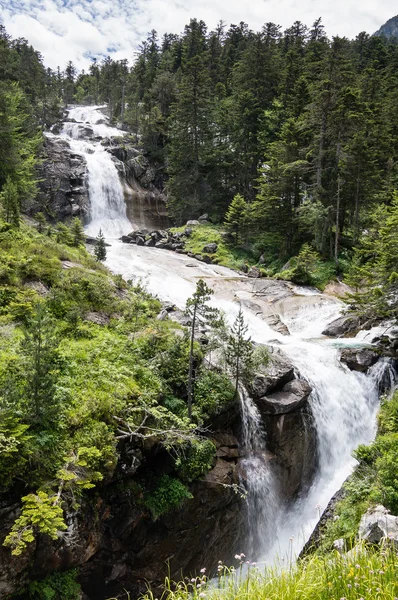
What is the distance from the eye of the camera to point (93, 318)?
1356cm

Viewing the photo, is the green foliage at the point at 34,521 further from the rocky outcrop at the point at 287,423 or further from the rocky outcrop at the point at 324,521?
the rocky outcrop at the point at 287,423

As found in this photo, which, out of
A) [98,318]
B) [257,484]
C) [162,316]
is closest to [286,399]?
[257,484]

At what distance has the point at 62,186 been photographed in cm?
4331

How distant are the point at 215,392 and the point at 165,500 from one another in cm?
344

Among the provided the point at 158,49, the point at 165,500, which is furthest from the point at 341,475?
the point at 158,49

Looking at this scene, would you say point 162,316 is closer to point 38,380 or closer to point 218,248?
point 38,380

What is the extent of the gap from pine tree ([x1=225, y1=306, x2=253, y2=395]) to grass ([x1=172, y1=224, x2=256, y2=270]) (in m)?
19.6

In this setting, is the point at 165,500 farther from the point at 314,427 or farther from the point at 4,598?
the point at 314,427

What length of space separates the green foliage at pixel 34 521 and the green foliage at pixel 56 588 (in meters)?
1.09

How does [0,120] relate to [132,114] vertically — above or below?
below

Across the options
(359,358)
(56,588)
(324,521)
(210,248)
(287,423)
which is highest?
(210,248)

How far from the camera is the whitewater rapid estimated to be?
1234 cm

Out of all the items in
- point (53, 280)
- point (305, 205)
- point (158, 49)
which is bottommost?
point (53, 280)

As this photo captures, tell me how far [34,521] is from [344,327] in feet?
56.9
